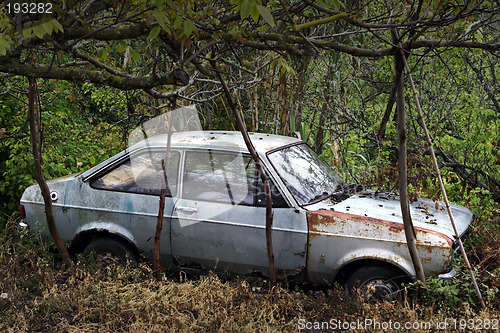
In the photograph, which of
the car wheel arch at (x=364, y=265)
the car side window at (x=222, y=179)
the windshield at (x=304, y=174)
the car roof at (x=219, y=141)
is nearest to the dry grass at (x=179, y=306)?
the car wheel arch at (x=364, y=265)

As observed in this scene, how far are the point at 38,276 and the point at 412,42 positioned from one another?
4.04m

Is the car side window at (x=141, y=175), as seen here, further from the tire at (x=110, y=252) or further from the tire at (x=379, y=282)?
the tire at (x=379, y=282)

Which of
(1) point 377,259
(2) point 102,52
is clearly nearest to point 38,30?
(2) point 102,52

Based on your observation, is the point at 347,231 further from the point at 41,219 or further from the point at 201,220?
the point at 41,219

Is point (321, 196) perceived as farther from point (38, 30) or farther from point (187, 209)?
point (38, 30)

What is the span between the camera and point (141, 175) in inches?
201

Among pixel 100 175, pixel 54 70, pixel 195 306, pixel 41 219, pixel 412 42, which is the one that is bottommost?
pixel 195 306

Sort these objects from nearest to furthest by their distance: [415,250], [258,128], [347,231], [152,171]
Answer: [415,250] → [347,231] → [152,171] → [258,128]

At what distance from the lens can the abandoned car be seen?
4331 mm

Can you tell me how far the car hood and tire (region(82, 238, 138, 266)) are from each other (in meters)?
1.91

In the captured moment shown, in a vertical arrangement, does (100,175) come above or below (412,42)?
below

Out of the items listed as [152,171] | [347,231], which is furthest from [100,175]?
[347,231]

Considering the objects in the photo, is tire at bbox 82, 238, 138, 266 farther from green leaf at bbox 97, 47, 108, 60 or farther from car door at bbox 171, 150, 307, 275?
green leaf at bbox 97, 47, 108, 60

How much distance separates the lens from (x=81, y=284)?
4594 millimetres
